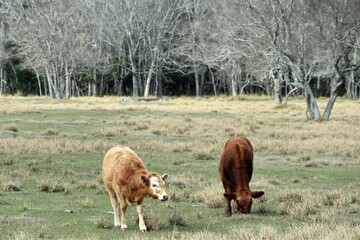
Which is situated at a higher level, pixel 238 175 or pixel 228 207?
pixel 238 175

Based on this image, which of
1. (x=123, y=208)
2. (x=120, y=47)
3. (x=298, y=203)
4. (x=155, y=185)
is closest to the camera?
(x=155, y=185)

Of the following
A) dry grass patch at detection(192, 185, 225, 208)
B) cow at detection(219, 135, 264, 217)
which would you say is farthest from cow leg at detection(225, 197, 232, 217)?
dry grass patch at detection(192, 185, 225, 208)

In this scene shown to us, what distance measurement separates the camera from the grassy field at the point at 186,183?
10008mm

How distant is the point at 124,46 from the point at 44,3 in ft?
40.3

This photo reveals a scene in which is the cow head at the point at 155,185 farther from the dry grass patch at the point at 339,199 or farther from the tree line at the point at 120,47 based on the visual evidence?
the tree line at the point at 120,47

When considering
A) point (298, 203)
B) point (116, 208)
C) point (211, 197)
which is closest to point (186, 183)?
point (211, 197)

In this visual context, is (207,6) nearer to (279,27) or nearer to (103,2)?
(103,2)

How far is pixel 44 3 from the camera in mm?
80625

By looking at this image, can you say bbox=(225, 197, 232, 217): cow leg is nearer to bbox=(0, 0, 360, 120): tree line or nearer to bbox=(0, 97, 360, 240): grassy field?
bbox=(0, 97, 360, 240): grassy field

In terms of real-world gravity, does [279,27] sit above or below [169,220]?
above

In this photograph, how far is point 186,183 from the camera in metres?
15.4

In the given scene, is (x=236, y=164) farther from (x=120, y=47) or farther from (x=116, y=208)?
(x=120, y=47)

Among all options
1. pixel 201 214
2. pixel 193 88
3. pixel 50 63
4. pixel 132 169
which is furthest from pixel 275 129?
pixel 193 88

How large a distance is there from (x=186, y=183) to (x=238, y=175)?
168 inches
